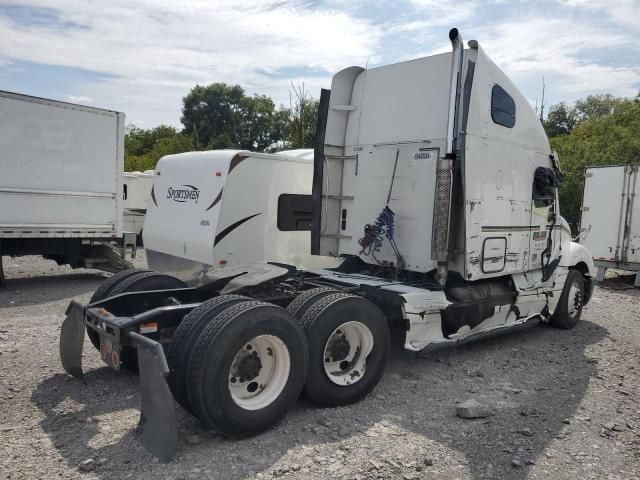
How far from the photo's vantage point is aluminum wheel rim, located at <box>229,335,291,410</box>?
4.06 meters

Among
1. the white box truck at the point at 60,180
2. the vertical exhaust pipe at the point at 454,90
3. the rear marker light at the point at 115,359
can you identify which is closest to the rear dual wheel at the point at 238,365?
the rear marker light at the point at 115,359

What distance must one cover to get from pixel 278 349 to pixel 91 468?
Answer: 149 cm

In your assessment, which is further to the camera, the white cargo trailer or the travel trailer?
the white cargo trailer

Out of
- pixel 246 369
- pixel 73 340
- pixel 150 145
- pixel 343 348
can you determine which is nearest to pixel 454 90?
pixel 343 348

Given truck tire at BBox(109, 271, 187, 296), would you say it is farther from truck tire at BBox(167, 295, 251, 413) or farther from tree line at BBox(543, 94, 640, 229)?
tree line at BBox(543, 94, 640, 229)

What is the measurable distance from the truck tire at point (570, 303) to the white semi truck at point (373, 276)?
29mm

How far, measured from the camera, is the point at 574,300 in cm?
787

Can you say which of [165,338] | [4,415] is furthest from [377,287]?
[4,415]

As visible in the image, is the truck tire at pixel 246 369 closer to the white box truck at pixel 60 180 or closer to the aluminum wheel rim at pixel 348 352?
the aluminum wheel rim at pixel 348 352

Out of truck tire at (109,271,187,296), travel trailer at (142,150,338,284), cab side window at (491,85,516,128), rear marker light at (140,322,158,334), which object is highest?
cab side window at (491,85,516,128)

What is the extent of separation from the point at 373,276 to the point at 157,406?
345cm

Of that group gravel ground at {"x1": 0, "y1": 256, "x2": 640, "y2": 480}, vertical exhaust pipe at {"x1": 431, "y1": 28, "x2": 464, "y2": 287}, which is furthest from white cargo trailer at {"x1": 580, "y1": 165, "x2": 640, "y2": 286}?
vertical exhaust pipe at {"x1": 431, "y1": 28, "x2": 464, "y2": 287}

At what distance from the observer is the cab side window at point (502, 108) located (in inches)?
238

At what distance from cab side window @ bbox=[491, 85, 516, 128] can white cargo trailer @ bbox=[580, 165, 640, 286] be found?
7399 mm
